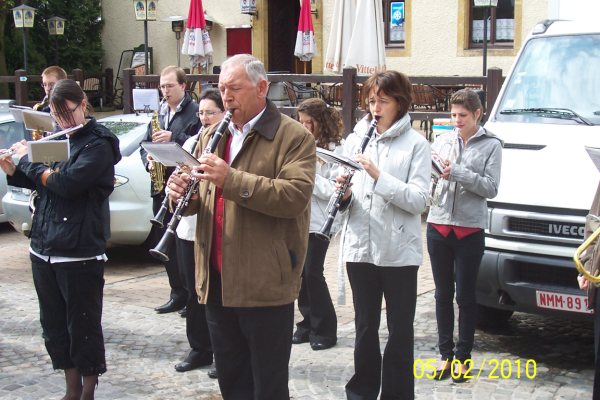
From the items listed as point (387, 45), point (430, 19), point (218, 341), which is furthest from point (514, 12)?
point (218, 341)

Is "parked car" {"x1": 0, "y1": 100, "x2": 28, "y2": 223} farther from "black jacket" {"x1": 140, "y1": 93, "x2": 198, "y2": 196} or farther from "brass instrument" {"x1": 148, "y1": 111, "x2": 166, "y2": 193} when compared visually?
"brass instrument" {"x1": 148, "y1": 111, "x2": 166, "y2": 193}

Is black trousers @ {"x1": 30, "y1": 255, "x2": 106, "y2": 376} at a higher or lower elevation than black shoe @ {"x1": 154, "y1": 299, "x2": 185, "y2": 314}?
higher

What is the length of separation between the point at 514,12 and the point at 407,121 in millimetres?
15724

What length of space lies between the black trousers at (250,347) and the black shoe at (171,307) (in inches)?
132

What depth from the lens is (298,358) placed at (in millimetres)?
6262

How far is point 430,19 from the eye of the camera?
68.2 feet

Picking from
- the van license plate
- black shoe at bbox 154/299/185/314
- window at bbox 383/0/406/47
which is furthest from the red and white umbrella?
the van license plate

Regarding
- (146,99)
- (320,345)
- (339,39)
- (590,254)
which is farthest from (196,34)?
(590,254)

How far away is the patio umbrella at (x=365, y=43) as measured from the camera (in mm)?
13906

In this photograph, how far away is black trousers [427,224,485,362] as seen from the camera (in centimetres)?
562

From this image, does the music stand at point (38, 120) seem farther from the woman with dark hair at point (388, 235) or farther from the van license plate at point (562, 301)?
the van license plate at point (562, 301)

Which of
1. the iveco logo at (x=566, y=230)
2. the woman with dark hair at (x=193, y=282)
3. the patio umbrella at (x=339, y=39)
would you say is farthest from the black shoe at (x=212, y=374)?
the patio umbrella at (x=339, y=39)

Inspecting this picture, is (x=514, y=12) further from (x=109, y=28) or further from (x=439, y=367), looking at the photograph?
(x=439, y=367)
